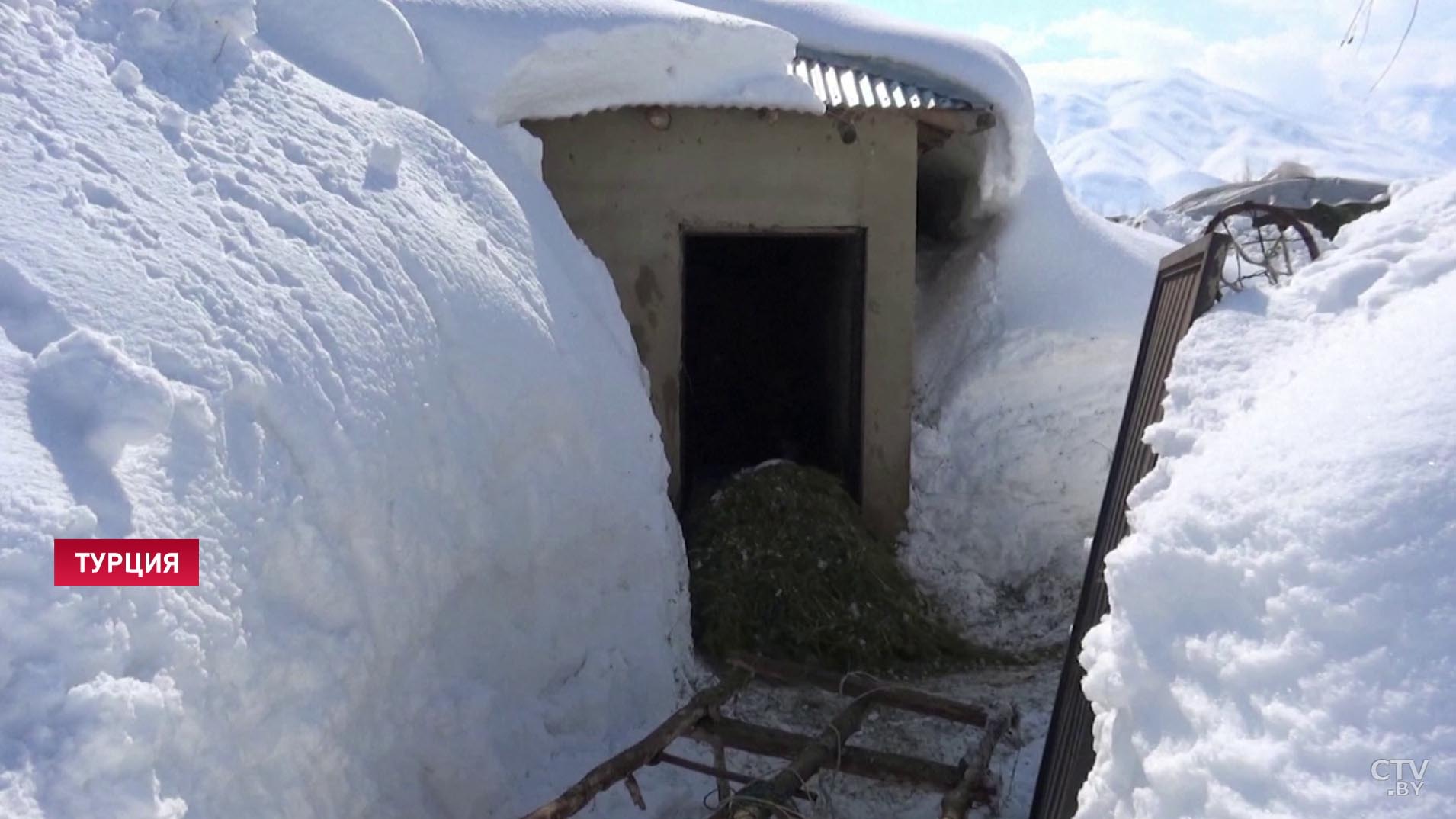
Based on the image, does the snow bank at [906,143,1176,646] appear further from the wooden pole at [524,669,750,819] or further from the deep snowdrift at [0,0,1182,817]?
the wooden pole at [524,669,750,819]

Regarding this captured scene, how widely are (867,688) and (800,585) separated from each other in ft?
4.84

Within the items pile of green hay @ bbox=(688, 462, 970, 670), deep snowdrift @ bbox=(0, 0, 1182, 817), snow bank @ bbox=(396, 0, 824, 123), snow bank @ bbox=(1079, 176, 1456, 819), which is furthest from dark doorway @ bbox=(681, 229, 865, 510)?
snow bank @ bbox=(1079, 176, 1456, 819)

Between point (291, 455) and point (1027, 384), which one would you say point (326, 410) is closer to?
point (291, 455)

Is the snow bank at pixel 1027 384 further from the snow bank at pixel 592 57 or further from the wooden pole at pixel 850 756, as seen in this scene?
the wooden pole at pixel 850 756

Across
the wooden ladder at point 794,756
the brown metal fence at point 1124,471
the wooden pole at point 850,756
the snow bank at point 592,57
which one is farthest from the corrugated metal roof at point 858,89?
the wooden pole at point 850,756

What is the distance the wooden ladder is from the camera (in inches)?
142

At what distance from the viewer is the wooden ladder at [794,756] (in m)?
3.61

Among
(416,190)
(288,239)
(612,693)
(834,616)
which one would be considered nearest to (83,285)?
(288,239)

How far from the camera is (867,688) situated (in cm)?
473

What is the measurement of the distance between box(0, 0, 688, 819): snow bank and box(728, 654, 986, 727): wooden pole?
0.48 meters

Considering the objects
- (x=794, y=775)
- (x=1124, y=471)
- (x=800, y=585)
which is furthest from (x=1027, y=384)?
(x=794, y=775)

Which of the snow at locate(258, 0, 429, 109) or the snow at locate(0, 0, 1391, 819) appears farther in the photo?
the snow at locate(258, 0, 429, 109)

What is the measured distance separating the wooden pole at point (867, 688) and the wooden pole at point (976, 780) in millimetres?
135

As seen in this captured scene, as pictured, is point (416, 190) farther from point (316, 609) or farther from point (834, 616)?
point (834, 616)
